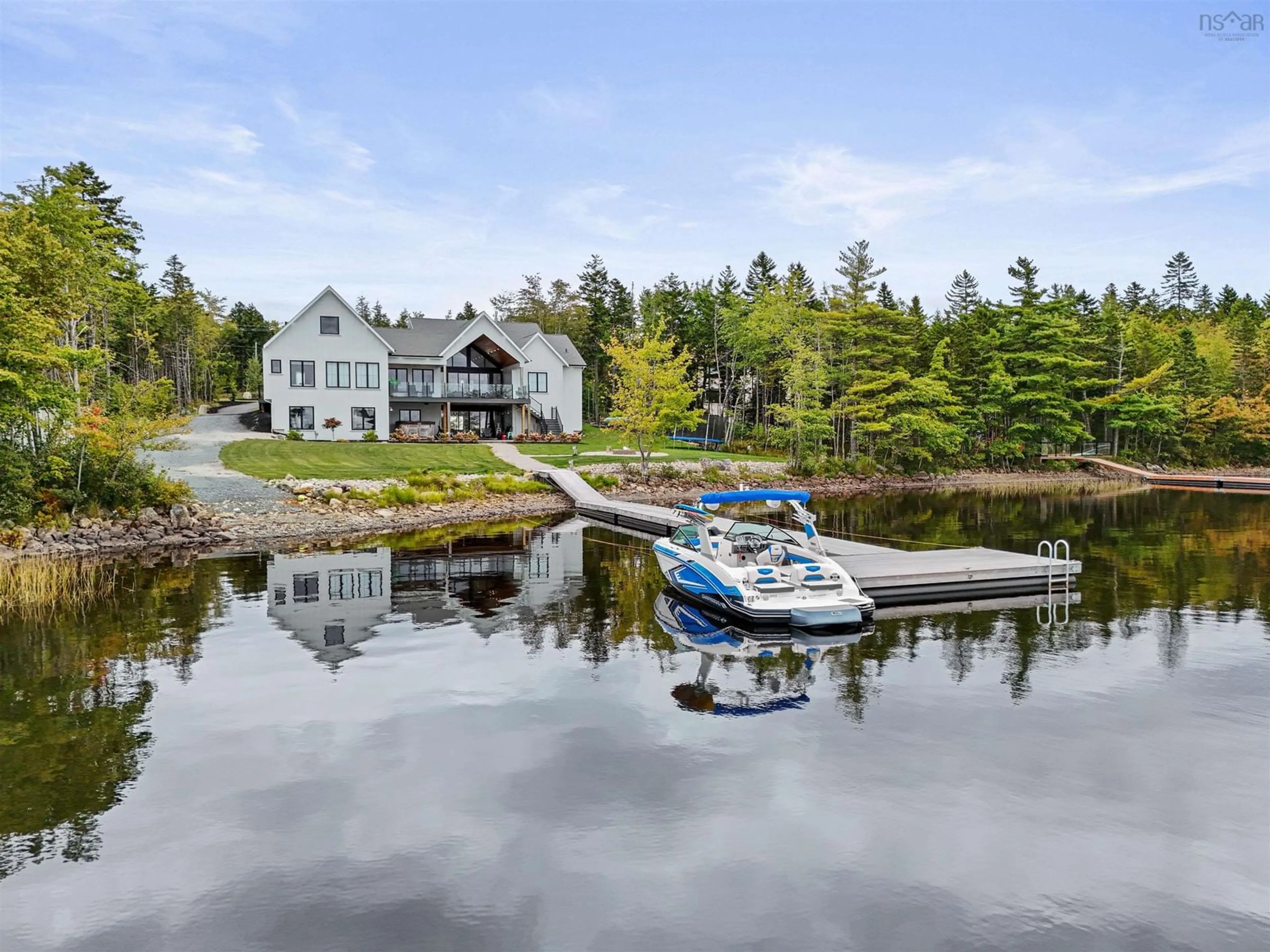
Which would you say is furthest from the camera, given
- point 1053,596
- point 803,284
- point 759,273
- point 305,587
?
point 759,273

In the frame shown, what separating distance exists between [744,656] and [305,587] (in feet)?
37.3

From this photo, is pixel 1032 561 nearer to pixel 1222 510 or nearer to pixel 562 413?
pixel 1222 510

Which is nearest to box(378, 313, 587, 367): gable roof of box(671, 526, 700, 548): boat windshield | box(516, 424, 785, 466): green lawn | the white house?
the white house

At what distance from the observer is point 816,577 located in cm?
1644

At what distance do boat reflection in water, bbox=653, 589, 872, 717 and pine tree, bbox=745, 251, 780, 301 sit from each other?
6021cm

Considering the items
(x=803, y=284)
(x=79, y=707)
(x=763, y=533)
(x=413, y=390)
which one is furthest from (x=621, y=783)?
(x=803, y=284)

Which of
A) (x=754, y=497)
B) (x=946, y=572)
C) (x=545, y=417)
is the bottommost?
(x=946, y=572)

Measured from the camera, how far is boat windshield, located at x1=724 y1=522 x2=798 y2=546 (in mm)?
18219

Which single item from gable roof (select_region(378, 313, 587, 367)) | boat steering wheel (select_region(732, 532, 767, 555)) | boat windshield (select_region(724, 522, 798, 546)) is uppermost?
gable roof (select_region(378, 313, 587, 367))

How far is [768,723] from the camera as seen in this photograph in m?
11.1

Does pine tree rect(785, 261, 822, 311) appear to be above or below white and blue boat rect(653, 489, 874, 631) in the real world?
above

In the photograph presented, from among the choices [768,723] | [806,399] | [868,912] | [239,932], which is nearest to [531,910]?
[239,932]

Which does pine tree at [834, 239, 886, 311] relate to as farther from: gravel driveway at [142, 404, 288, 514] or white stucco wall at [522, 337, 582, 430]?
gravel driveway at [142, 404, 288, 514]

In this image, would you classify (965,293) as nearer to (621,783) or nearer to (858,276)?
(858,276)
